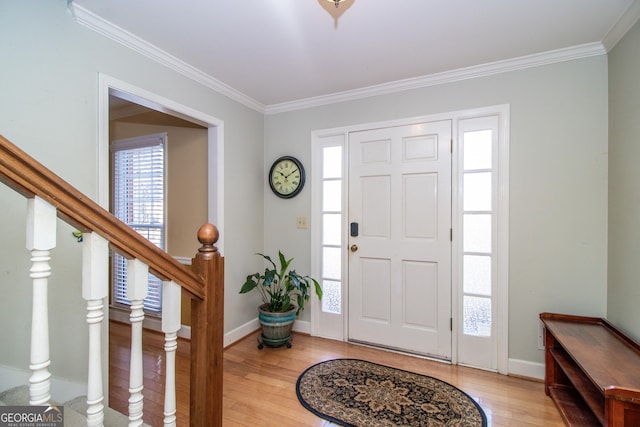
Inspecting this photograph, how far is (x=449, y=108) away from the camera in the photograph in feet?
8.02

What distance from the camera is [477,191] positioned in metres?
2.37

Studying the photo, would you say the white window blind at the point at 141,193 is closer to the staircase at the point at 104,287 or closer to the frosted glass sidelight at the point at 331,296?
the frosted glass sidelight at the point at 331,296

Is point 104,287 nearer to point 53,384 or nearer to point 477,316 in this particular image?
point 53,384

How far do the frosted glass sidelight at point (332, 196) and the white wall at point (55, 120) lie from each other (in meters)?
1.60

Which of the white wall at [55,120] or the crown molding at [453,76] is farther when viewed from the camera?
the crown molding at [453,76]

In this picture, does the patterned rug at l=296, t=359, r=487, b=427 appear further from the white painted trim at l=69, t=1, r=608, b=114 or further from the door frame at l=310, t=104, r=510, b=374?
the white painted trim at l=69, t=1, r=608, b=114

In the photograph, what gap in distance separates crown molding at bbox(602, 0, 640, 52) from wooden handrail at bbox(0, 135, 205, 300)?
265cm

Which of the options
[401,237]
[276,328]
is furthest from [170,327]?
[401,237]

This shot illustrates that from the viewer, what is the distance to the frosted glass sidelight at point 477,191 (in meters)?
2.33

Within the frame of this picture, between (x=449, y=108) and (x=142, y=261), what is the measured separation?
249 centimetres

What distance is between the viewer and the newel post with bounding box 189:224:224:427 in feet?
3.27

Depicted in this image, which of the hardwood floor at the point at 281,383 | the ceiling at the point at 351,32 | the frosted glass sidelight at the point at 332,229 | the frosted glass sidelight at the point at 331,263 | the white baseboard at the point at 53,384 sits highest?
the ceiling at the point at 351,32

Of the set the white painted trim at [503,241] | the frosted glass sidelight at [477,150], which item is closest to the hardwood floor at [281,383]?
the white painted trim at [503,241]

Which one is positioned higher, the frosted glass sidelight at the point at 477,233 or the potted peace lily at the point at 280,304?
the frosted glass sidelight at the point at 477,233
